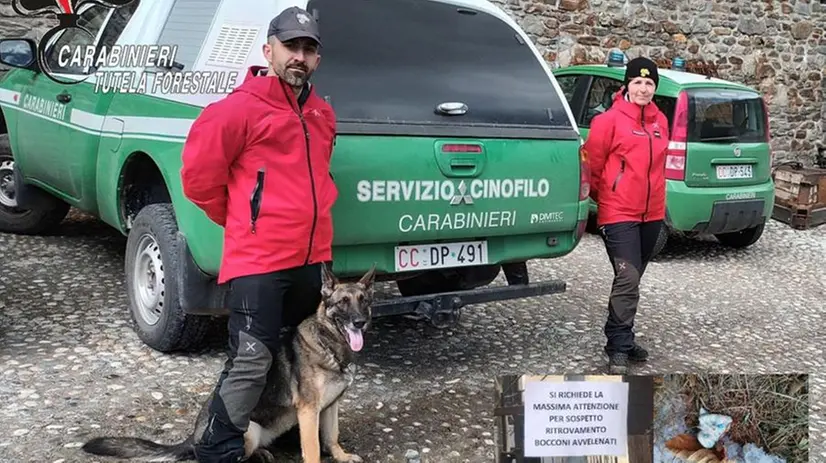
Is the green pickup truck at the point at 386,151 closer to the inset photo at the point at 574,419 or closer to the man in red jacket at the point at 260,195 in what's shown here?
the man in red jacket at the point at 260,195

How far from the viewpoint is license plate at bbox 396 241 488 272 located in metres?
3.96

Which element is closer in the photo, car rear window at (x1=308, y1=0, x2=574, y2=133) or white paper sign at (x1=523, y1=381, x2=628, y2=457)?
white paper sign at (x1=523, y1=381, x2=628, y2=457)

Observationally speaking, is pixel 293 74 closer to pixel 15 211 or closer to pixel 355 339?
pixel 355 339

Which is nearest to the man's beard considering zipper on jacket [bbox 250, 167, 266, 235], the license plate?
zipper on jacket [bbox 250, 167, 266, 235]

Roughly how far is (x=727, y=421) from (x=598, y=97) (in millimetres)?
6039

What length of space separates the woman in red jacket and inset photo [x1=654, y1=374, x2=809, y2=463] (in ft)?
5.72

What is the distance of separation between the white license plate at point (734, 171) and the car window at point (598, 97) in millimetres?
1343

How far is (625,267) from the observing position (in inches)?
186

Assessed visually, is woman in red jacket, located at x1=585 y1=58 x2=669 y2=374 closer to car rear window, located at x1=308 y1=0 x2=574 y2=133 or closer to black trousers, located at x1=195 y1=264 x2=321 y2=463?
car rear window, located at x1=308 y1=0 x2=574 y2=133

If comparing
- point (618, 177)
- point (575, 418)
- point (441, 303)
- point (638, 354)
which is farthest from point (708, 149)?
point (575, 418)

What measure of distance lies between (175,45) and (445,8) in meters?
1.47

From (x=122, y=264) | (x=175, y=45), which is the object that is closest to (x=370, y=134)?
(x=175, y=45)

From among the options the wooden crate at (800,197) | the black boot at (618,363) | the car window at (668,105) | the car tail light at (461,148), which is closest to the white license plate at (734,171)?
the car window at (668,105)

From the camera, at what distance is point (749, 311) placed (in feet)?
21.5
